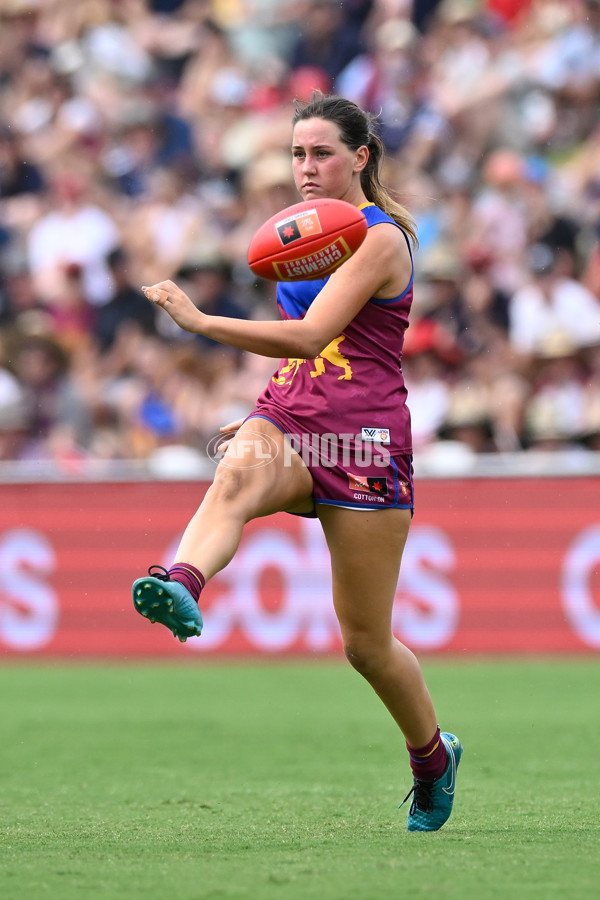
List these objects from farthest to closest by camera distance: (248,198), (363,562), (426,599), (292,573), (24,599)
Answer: (248,198)
(24,599)
(292,573)
(426,599)
(363,562)

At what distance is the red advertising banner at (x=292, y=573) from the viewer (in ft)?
33.3

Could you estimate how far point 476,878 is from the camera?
3590 millimetres

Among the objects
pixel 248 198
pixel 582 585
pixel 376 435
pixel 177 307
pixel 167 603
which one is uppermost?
pixel 248 198

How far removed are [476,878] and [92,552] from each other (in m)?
7.32

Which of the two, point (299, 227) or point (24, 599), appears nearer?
point (299, 227)

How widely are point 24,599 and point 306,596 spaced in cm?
208

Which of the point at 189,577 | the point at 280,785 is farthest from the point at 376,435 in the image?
the point at 280,785

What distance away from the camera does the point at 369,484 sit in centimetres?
457

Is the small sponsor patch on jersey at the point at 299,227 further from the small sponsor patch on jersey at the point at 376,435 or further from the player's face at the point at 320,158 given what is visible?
the small sponsor patch on jersey at the point at 376,435

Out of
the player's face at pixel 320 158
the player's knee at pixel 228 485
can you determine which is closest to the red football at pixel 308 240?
the player's face at pixel 320 158

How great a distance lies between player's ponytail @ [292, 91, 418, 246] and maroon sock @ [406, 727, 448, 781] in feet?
5.59

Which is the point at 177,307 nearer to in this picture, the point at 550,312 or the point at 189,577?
the point at 189,577

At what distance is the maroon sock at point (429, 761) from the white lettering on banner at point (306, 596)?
5.26 metres

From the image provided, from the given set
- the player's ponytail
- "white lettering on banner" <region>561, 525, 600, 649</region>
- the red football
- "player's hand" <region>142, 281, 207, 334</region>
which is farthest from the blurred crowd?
"player's hand" <region>142, 281, 207, 334</region>
